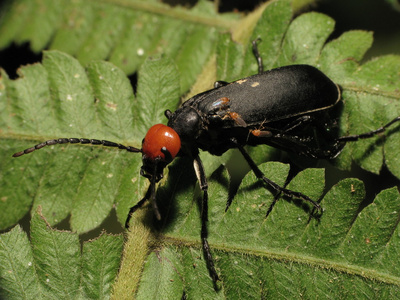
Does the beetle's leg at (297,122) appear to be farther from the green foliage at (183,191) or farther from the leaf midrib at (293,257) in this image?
the leaf midrib at (293,257)

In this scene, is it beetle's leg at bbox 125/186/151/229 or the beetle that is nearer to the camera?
beetle's leg at bbox 125/186/151/229

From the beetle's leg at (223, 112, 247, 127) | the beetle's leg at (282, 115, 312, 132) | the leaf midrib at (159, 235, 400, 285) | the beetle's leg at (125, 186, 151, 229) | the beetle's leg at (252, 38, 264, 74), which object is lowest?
the leaf midrib at (159, 235, 400, 285)

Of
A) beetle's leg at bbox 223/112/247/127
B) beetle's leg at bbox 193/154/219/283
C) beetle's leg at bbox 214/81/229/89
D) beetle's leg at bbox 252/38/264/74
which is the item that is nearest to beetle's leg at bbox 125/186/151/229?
beetle's leg at bbox 193/154/219/283

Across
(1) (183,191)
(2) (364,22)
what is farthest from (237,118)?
(2) (364,22)

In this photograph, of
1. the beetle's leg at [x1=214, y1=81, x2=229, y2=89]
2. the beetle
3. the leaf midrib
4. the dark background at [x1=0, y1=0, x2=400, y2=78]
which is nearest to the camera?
the leaf midrib

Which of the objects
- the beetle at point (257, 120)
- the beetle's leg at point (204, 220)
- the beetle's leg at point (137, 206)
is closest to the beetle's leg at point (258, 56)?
the beetle at point (257, 120)

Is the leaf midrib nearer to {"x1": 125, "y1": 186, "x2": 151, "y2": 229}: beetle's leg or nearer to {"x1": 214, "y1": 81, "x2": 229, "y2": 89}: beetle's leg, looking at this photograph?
{"x1": 125, "y1": 186, "x2": 151, "y2": 229}: beetle's leg

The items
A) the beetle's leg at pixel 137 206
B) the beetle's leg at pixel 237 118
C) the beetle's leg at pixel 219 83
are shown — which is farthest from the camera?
the beetle's leg at pixel 219 83
